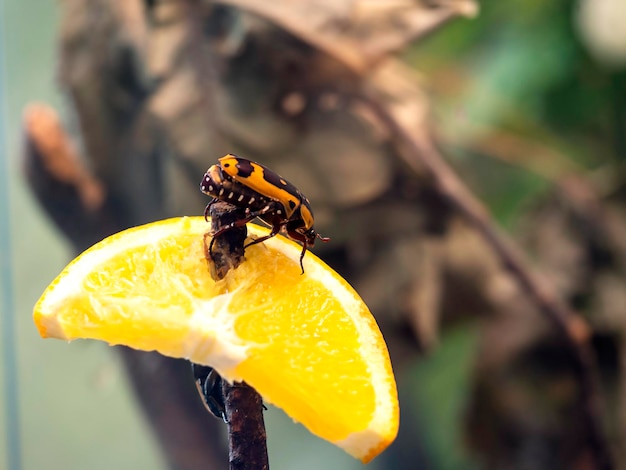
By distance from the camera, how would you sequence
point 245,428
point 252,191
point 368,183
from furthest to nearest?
point 368,183
point 252,191
point 245,428

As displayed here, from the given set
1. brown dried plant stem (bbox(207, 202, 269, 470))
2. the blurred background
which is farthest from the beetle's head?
the blurred background

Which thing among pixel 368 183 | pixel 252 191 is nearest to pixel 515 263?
pixel 368 183

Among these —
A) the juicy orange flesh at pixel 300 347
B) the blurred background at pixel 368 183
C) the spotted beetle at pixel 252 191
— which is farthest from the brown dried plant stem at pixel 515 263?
the juicy orange flesh at pixel 300 347

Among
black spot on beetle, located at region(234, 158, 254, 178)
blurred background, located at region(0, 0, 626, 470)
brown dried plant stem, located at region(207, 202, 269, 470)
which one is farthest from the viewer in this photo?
blurred background, located at region(0, 0, 626, 470)

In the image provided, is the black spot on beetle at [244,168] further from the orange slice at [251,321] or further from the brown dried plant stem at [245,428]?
the brown dried plant stem at [245,428]

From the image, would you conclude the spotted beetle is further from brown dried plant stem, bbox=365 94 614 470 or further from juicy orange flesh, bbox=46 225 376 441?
brown dried plant stem, bbox=365 94 614 470

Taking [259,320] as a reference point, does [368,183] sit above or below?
above

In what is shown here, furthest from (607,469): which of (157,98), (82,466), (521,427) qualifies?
(157,98)

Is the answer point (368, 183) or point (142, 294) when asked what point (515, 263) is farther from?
point (142, 294)
